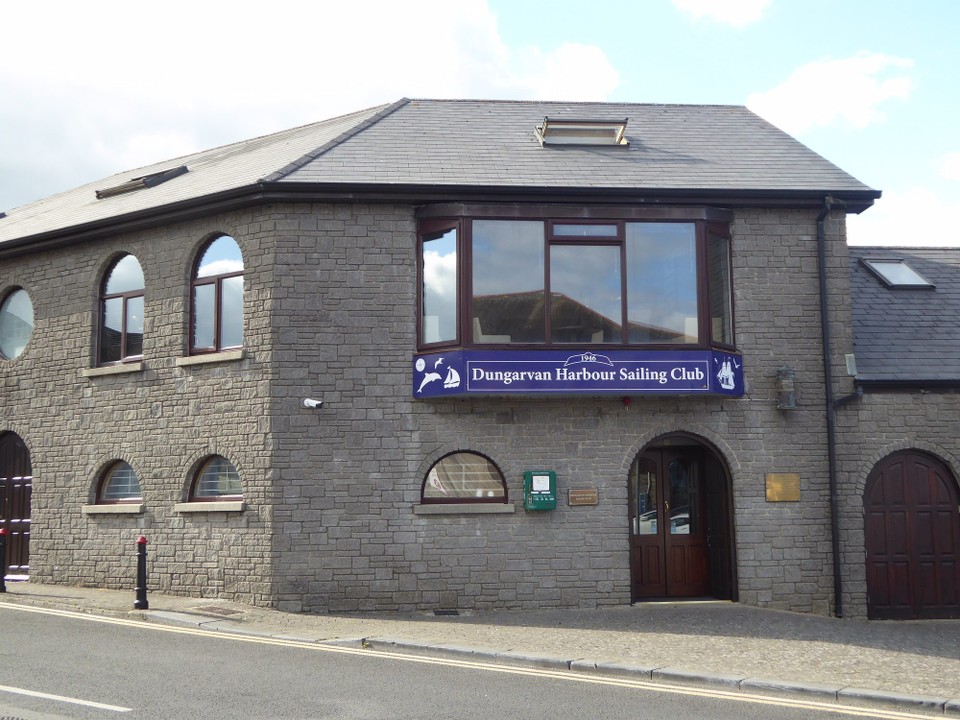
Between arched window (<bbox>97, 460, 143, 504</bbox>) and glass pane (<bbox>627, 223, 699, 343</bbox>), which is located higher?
glass pane (<bbox>627, 223, 699, 343</bbox>)

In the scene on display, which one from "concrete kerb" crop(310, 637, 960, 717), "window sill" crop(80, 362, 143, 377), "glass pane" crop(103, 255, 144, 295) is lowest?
"concrete kerb" crop(310, 637, 960, 717)

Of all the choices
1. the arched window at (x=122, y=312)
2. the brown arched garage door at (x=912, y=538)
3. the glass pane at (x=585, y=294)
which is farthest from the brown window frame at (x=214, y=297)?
the brown arched garage door at (x=912, y=538)

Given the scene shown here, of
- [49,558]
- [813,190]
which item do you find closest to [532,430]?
[813,190]

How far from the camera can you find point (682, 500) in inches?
583

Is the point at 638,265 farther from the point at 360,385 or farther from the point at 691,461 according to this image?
the point at 360,385

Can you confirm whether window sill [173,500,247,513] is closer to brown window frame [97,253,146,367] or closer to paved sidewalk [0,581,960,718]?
paved sidewalk [0,581,960,718]

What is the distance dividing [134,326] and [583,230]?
6.91 m

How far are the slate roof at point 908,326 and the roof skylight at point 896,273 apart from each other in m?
0.08

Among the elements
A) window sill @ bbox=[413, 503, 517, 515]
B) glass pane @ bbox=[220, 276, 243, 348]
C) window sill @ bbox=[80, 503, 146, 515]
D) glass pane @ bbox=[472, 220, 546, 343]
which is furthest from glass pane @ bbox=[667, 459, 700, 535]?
window sill @ bbox=[80, 503, 146, 515]

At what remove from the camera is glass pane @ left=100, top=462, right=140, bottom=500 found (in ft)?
49.7

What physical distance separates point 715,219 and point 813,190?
1.44 meters

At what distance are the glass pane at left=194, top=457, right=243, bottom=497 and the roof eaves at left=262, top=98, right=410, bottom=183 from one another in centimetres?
397

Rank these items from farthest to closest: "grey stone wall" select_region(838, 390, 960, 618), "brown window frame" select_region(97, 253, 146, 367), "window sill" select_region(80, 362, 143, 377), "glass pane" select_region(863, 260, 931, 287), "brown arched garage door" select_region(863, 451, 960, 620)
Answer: "glass pane" select_region(863, 260, 931, 287), "brown window frame" select_region(97, 253, 146, 367), "window sill" select_region(80, 362, 143, 377), "brown arched garage door" select_region(863, 451, 960, 620), "grey stone wall" select_region(838, 390, 960, 618)

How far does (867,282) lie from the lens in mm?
16734
